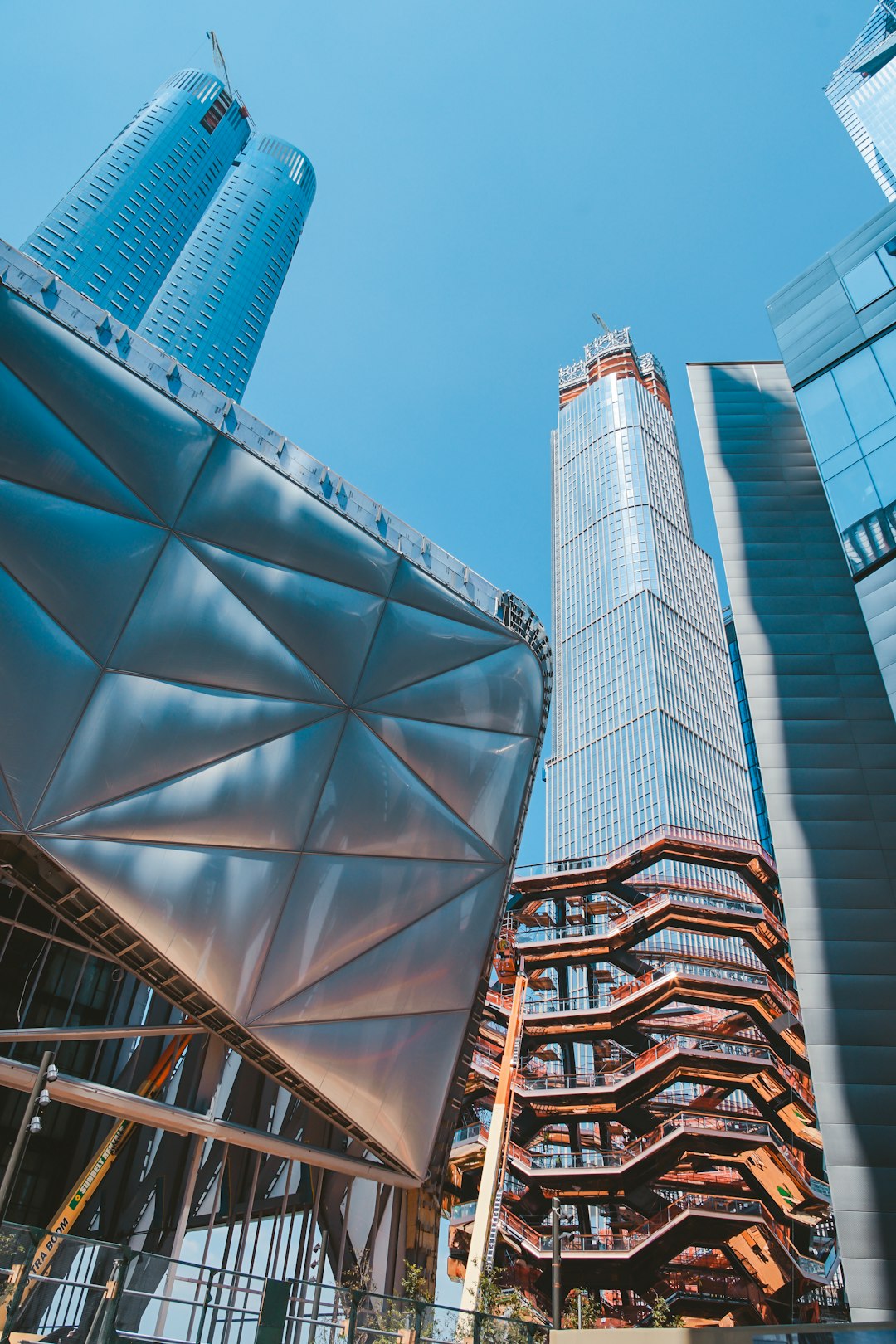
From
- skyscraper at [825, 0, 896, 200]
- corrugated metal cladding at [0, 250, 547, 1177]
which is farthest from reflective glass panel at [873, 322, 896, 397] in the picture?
skyscraper at [825, 0, 896, 200]

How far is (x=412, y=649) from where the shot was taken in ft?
80.0

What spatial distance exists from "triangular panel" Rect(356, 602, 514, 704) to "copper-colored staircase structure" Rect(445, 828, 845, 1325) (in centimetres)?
2891

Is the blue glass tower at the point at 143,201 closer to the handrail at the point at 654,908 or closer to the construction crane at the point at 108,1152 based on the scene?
the handrail at the point at 654,908

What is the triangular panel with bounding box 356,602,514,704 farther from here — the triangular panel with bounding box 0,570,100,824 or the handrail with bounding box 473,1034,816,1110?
the handrail with bounding box 473,1034,816,1110

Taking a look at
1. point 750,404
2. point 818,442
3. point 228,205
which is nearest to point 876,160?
point 228,205

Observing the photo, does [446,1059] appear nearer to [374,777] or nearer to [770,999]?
[374,777]

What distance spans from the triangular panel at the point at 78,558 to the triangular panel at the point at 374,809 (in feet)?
21.1

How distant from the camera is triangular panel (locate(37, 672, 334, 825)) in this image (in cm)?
1933

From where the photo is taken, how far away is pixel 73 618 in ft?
63.7

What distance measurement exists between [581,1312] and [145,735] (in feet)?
82.5

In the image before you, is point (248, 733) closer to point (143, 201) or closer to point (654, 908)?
point (654, 908)

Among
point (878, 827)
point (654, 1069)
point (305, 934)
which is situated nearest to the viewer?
point (305, 934)

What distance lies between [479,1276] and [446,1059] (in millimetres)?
6433

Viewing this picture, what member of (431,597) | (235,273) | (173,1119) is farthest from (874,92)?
(173,1119)
